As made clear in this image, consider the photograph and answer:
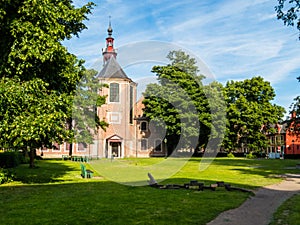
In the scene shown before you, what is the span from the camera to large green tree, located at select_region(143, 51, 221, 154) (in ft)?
168

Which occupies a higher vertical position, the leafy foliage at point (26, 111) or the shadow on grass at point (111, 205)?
the leafy foliage at point (26, 111)

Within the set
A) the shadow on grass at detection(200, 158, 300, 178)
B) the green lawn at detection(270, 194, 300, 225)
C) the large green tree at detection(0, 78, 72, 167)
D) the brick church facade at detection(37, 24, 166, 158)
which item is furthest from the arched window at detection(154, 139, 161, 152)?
the green lawn at detection(270, 194, 300, 225)

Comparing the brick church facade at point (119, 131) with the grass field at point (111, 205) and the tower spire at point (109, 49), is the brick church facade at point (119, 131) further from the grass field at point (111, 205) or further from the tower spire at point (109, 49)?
the grass field at point (111, 205)

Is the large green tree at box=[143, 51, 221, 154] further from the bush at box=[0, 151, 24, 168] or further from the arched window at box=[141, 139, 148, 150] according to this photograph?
the bush at box=[0, 151, 24, 168]

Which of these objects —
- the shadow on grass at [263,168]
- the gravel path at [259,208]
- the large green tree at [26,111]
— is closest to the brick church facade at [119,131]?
the shadow on grass at [263,168]

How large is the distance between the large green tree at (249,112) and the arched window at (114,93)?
19203 mm

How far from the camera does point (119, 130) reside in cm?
5741

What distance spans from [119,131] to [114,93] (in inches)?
254

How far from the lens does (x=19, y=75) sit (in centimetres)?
1525

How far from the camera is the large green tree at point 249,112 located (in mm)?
58438

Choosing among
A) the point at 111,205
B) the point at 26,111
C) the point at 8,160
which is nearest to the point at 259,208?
the point at 111,205

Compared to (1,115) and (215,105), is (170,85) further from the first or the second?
(1,115)

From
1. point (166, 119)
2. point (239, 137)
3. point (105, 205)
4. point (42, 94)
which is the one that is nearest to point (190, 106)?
point (166, 119)

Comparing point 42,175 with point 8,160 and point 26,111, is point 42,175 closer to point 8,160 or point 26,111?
point 8,160
